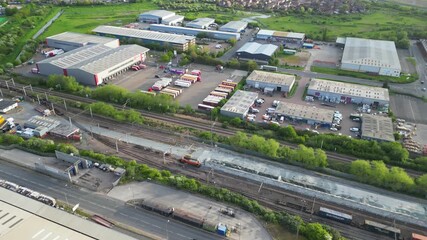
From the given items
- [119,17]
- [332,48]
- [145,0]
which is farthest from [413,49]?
[145,0]

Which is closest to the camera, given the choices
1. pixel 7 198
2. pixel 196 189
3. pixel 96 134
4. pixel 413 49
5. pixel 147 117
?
pixel 7 198

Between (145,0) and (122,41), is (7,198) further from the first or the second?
(145,0)

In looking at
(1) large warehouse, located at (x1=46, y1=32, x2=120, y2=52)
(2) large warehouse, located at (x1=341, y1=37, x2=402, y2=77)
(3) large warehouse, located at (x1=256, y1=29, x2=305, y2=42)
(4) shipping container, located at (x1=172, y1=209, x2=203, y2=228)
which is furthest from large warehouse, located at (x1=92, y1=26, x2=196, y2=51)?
(4) shipping container, located at (x1=172, y1=209, x2=203, y2=228)

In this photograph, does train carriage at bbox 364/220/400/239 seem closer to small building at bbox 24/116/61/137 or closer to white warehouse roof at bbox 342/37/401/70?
small building at bbox 24/116/61/137

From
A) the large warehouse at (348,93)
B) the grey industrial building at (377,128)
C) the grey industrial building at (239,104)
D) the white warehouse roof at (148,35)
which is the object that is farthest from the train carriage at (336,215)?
the white warehouse roof at (148,35)

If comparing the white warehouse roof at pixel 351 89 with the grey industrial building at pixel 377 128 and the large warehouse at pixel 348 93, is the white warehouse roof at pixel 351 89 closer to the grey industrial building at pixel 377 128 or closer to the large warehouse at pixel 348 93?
the large warehouse at pixel 348 93

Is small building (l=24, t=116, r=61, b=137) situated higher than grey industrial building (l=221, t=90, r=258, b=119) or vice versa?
small building (l=24, t=116, r=61, b=137)

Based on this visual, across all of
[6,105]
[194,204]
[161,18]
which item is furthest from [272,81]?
[161,18]
